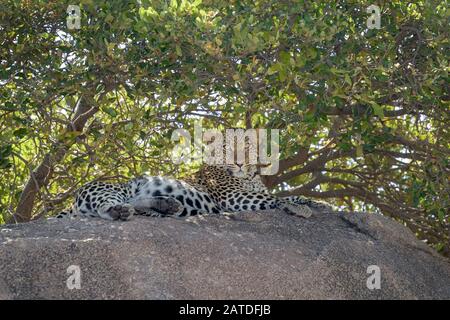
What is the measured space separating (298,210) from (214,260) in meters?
1.75

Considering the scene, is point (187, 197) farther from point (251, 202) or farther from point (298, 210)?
point (298, 210)

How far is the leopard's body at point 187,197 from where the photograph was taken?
319 inches

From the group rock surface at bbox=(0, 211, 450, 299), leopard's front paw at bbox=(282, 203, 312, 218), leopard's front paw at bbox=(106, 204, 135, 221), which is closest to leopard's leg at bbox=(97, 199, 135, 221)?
leopard's front paw at bbox=(106, 204, 135, 221)

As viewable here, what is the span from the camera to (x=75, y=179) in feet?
34.6

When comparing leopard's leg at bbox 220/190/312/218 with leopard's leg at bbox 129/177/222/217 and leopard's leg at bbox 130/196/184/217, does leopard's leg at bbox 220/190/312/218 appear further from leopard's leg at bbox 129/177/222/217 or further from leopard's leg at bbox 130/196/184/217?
leopard's leg at bbox 130/196/184/217

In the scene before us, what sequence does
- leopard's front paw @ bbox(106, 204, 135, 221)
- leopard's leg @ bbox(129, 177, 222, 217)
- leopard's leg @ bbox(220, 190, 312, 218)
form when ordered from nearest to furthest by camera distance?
1. leopard's front paw @ bbox(106, 204, 135, 221)
2. leopard's leg @ bbox(129, 177, 222, 217)
3. leopard's leg @ bbox(220, 190, 312, 218)

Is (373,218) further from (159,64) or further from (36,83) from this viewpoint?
(36,83)

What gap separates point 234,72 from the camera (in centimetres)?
776

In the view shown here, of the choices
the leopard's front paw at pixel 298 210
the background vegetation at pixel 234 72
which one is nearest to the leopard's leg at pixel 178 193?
the background vegetation at pixel 234 72

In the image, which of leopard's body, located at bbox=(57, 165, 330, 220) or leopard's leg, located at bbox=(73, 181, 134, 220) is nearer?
leopard's leg, located at bbox=(73, 181, 134, 220)

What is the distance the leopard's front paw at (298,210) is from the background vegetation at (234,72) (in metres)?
0.56

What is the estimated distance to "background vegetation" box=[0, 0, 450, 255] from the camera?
296 inches

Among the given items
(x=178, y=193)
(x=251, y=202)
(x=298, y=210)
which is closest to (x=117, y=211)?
(x=178, y=193)
